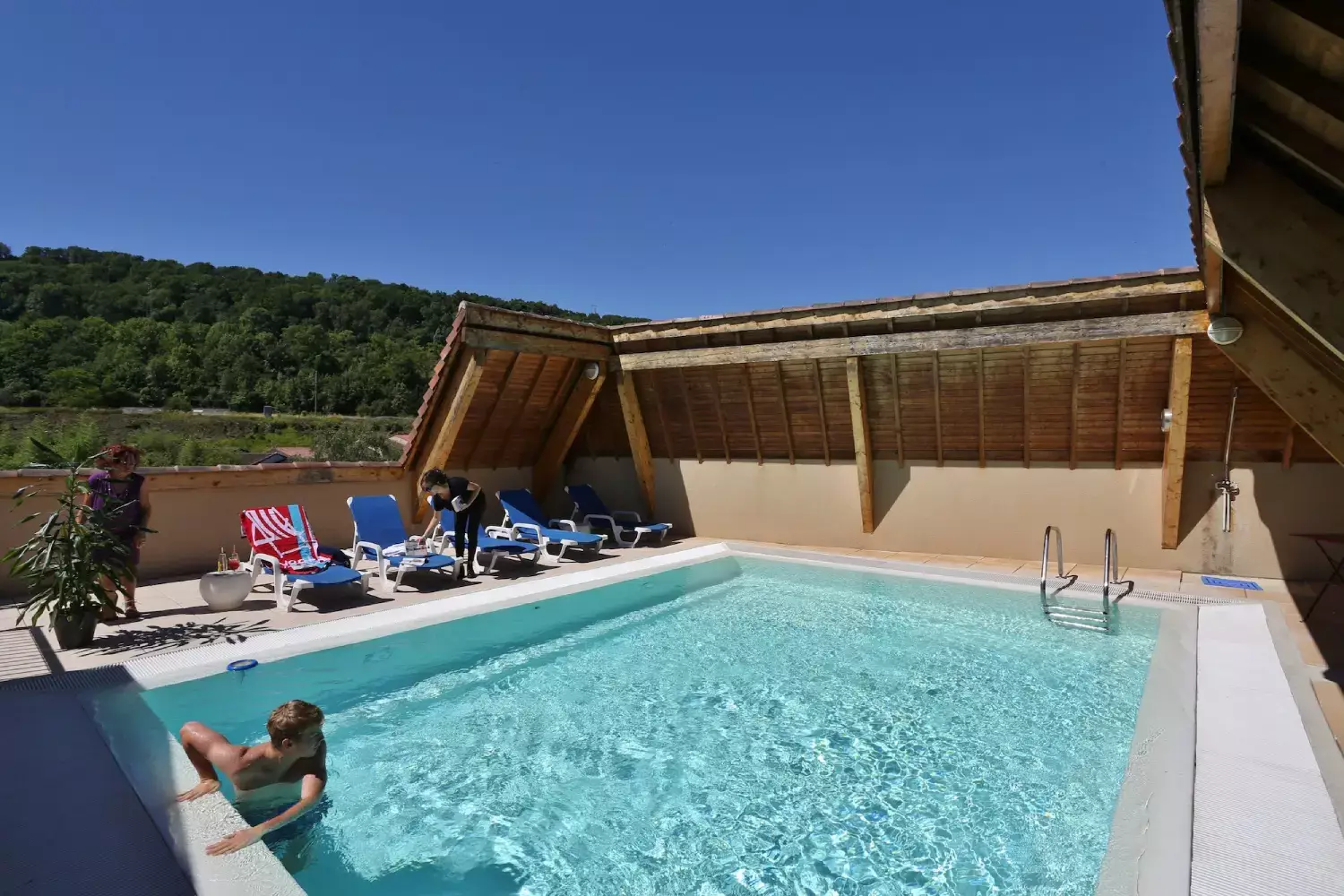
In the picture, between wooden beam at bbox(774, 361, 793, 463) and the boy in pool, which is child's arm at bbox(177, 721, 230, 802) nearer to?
the boy in pool

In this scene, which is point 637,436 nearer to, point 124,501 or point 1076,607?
point 1076,607

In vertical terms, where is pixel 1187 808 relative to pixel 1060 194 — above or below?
below

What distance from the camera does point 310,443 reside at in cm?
4403

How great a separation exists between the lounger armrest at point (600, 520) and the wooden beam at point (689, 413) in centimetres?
164

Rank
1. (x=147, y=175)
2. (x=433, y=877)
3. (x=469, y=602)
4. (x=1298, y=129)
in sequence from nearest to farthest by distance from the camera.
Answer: (x=1298, y=129) → (x=433, y=877) → (x=469, y=602) → (x=147, y=175)

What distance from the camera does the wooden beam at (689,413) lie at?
31.8 ft

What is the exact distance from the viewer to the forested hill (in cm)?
3809

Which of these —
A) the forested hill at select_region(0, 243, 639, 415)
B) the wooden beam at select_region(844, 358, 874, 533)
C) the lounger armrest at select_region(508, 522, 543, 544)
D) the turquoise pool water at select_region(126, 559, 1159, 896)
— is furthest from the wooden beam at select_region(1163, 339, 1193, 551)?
the forested hill at select_region(0, 243, 639, 415)

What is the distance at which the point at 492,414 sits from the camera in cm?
955

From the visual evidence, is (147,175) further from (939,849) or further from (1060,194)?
(939,849)

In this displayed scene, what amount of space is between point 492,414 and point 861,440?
4.98m

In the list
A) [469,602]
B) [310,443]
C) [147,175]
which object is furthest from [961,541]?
[310,443]

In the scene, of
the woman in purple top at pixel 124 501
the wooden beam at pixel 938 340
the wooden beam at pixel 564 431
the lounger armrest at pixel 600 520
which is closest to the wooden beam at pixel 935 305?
the wooden beam at pixel 938 340

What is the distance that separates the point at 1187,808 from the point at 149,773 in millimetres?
4347
